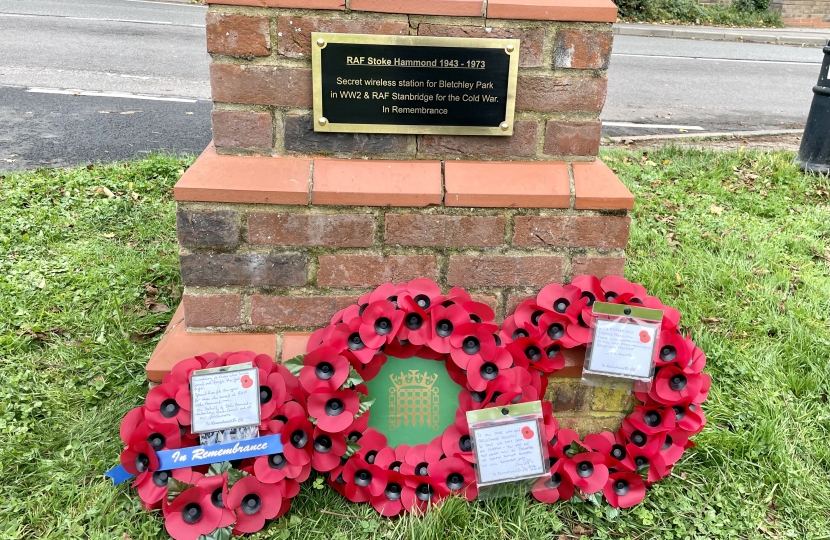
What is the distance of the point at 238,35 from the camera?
172 cm

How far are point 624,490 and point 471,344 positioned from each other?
2.05 ft

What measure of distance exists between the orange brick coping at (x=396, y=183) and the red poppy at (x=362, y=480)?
74cm

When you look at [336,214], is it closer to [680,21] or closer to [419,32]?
[419,32]

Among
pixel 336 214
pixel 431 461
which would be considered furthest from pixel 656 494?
pixel 336 214

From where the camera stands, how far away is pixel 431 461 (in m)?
1.82

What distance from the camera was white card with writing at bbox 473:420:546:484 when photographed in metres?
1.74

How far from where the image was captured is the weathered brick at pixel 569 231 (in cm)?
189

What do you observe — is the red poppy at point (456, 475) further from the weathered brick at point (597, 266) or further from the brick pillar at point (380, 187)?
the weathered brick at point (597, 266)

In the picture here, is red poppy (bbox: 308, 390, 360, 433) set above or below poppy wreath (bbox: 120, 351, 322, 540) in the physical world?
A: above

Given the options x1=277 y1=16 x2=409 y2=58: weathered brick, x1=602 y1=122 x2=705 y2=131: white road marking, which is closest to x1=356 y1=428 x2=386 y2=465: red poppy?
x1=277 y1=16 x2=409 y2=58: weathered brick

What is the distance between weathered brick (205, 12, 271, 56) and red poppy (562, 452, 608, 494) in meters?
1.46

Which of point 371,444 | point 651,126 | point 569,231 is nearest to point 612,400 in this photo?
point 569,231

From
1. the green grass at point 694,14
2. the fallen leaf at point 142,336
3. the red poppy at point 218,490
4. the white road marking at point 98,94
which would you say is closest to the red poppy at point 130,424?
the red poppy at point 218,490

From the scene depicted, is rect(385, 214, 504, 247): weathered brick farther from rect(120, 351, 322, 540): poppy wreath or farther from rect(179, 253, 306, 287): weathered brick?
rect(120, 351, 322, 540): poppy wreath
